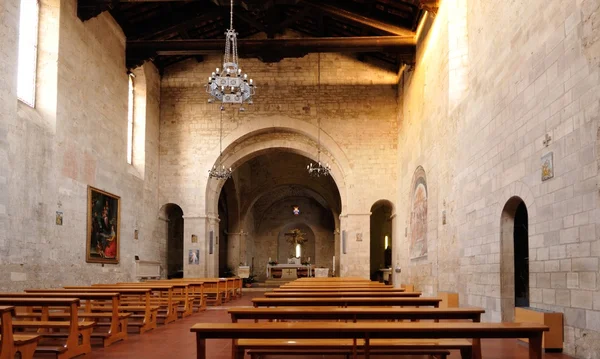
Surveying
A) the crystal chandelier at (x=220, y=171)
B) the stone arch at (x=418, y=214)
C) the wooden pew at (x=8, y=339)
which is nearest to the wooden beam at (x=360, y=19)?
the stone arch at (x=418, y=214)

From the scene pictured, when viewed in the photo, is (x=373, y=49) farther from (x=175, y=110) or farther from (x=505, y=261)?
(x=505, y=261)

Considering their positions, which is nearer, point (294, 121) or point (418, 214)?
point (418, 214)

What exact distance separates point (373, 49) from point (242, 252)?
13.0 metres

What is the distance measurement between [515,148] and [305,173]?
19763mm

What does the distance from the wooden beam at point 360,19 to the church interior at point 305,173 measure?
0.06 meters

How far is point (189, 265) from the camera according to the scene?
63.9ft

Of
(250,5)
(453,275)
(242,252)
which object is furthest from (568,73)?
(242,252)

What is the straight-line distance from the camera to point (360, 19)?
16.2 m

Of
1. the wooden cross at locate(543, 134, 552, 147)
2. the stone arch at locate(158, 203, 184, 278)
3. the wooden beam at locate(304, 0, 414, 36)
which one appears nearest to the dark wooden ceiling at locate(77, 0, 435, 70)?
the wooden beam at locate(304, 0, 414, 36)

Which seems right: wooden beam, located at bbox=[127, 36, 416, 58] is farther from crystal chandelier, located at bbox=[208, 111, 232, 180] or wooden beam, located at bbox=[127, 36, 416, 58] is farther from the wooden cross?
the wooden cross

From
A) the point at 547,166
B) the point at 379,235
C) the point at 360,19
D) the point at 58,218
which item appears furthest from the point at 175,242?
the point at 547,166

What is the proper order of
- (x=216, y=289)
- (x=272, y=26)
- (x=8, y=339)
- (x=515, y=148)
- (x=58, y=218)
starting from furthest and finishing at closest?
1. (x=272, y=26)
2. (x=216, y=289)
3. (x=58, y=218)
4. (x=515, y=148)
5. (x=8, y=339)

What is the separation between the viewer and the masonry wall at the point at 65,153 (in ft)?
35.1

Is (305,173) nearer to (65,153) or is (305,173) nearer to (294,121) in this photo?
(294,121)
